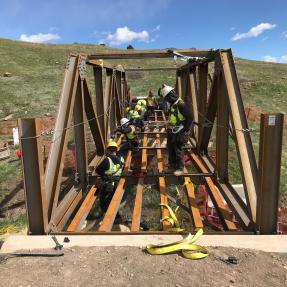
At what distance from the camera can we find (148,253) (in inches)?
149

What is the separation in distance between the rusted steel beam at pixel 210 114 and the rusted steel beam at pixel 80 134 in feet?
8.71

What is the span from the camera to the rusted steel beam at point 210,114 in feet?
22.4

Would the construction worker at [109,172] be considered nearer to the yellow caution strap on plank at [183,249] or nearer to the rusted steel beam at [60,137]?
the rusted steel beam at [60,137]

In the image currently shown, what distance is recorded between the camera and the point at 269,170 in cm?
420

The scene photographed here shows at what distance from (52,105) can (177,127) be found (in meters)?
17.9

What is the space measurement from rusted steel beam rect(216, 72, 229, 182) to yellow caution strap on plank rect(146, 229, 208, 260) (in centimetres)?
280

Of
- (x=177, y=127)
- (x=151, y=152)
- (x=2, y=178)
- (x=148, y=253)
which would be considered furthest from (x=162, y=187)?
(x=2, y=178)

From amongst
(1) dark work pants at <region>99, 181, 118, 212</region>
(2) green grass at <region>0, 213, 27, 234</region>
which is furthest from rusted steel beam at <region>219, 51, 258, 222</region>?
(2) green grass at <region>0, 213, 27, 234</region>

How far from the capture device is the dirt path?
10.7 feet

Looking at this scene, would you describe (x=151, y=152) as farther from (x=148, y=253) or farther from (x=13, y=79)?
(x=13, y=79)

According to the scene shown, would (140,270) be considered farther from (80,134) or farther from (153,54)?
(153,54)

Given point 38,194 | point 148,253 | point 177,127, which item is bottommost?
point 148,253

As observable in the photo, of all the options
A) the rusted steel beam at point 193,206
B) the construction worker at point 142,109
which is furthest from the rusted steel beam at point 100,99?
the construction worker at point 142,109

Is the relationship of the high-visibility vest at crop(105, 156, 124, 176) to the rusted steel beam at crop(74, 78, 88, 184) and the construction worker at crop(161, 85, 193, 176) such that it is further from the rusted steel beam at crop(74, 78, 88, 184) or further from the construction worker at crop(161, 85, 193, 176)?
the construction worker at crop(161, 85, 193, 176)
